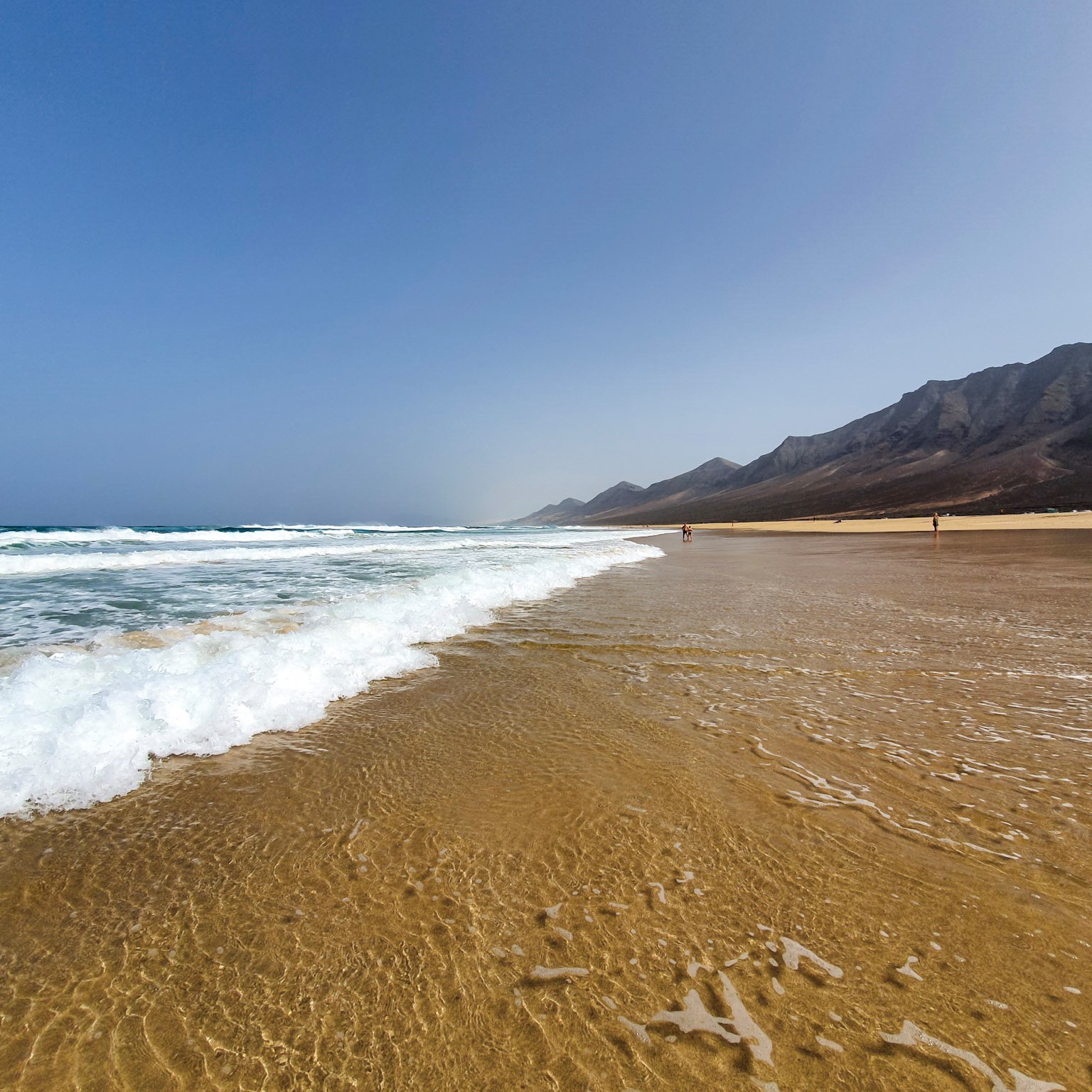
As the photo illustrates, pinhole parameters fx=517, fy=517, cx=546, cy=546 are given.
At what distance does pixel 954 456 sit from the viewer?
11356cm

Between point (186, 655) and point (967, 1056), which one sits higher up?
point (186, 655)

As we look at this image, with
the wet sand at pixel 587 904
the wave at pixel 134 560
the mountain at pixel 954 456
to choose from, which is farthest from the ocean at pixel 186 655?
the mountain at pixel 954 456

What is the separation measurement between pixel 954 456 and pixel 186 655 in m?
144

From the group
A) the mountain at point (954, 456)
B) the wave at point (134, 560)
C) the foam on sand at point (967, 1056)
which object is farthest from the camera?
the mountain at point (954, 456)

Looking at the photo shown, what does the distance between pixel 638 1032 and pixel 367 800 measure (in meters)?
1.90

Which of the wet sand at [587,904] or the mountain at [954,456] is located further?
the mountain at [954,456]

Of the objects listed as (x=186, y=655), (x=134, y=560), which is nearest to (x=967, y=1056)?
(x=186, y=655)

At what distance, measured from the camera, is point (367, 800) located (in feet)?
9.72

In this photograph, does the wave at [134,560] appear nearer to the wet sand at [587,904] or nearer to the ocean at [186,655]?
the ocean at [186,655]

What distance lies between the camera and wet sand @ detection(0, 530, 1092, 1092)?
1.52 m

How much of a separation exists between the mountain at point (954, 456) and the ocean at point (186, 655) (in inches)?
3301

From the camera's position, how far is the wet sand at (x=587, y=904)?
1.52 metres

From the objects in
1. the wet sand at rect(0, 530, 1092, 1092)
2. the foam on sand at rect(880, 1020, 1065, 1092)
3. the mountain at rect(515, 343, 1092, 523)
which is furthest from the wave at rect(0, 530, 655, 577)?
the mountain at rect(515, 343, 1092, 523)

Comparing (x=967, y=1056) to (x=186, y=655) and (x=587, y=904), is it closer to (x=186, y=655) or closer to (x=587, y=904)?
(x=587, y=904)
